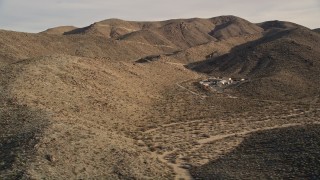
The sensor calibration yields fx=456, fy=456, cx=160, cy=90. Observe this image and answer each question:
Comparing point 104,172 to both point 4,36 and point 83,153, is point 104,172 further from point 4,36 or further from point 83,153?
point 4,36

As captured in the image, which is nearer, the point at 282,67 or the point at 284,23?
the point at 282,67

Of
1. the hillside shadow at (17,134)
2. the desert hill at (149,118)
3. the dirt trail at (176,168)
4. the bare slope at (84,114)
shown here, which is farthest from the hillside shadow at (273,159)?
the hillside shadow at (17,134)

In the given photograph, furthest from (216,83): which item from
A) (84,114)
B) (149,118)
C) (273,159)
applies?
(273,159)

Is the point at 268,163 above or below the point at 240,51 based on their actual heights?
below

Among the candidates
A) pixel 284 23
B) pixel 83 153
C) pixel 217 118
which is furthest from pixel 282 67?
pixel 284 23

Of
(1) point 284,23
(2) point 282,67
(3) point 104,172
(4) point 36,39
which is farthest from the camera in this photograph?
(1) point 284,23

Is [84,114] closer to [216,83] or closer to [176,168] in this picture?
[176,168]

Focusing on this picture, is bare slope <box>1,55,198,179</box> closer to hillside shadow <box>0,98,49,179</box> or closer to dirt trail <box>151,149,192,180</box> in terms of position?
hillside shadow <box>0,98,49,179</box>

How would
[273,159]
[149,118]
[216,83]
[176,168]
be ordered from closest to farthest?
[273,159], [176,168], [149,118], [216,83]
